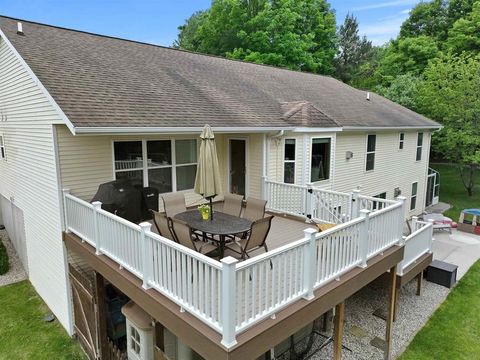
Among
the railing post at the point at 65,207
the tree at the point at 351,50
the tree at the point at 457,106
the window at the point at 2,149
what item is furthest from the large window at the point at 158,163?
the tree at the point at 351,50

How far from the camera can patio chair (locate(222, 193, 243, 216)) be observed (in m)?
7.76

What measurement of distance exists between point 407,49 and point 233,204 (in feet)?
93.0

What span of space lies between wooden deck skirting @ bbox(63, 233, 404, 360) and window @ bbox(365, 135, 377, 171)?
8434mm

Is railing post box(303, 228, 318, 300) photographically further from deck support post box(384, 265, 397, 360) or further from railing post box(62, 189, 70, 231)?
railing post box(62, 189, 70, 231)

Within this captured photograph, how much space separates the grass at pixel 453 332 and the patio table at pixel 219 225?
4658 millimetres

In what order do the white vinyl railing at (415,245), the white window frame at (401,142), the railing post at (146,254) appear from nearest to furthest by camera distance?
the railing post at (146,254) → the white vinyl railing at (415,245) → the white window frame at (401,142)

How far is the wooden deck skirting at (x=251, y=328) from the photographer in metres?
3.78

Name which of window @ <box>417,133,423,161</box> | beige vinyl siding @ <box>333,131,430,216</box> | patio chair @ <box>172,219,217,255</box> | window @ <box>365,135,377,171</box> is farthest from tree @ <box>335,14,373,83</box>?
patio chair @ <box>172,219,217,255</box>

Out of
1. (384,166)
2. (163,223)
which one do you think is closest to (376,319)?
(163,223)

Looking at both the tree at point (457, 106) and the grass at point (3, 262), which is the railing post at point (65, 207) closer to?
the grass at point (3, 262)

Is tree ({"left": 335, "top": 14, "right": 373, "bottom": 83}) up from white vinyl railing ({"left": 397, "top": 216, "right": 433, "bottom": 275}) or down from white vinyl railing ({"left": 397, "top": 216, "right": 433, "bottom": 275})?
up

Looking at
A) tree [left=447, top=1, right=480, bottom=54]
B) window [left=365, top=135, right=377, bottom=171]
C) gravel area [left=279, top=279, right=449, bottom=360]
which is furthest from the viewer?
tree [left=447, top=1, right=480, bottom=54]

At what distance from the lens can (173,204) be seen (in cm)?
752

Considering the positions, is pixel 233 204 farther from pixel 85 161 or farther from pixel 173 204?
pixel 85 161
